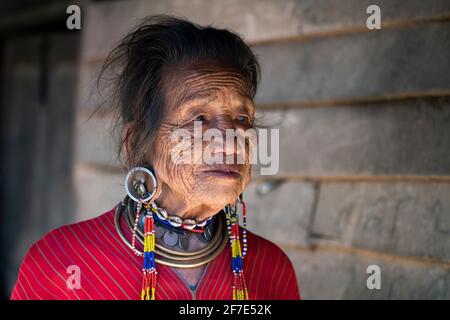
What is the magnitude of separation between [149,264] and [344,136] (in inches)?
54.0

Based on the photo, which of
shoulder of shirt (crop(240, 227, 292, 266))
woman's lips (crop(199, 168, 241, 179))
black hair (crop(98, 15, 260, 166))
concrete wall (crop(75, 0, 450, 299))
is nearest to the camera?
woman's lips (crop(199, 168, 241, 179))

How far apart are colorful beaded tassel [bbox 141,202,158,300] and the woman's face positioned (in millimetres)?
146

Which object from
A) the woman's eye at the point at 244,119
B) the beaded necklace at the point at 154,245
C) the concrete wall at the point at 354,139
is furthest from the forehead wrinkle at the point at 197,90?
the concrete wall at the point at 354,139

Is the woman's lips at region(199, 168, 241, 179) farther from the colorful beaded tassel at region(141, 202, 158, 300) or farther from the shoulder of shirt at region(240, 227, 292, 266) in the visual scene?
the shoulder of shirt at region(240, 227, 292, 266)

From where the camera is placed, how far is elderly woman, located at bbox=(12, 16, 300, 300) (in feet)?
6.89

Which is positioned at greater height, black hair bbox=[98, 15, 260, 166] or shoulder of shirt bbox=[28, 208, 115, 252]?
black hair bbox=[98, 15, 260, 166]

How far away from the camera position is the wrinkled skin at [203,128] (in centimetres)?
209

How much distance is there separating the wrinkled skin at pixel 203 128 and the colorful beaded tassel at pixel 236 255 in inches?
4.6

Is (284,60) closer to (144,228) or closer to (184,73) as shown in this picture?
(184,73)

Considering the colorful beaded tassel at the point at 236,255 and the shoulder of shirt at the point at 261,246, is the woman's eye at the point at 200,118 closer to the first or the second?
the colorful beaded tassel at the point at 236,255

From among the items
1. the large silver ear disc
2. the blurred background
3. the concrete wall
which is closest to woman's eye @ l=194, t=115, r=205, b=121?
the large silver ear disc

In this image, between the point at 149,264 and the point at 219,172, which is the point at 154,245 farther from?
the point at 219,172

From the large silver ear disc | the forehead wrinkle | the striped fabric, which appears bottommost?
the striped fabric

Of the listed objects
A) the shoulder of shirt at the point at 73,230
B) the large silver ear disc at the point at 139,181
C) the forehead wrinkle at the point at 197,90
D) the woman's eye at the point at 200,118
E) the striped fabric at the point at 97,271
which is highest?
the forehead wrinkle at the point at 197,90
